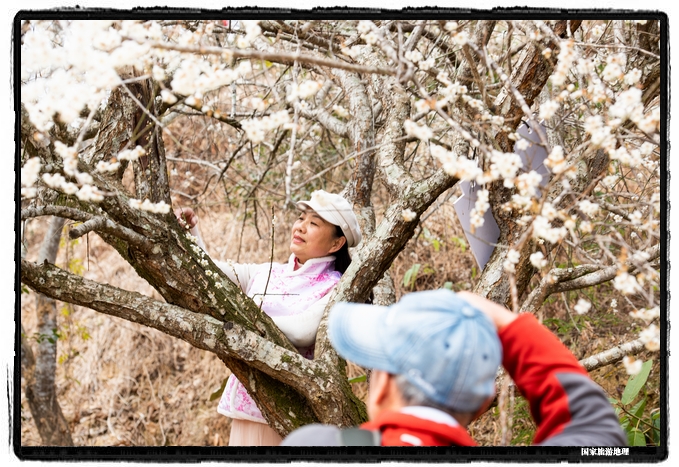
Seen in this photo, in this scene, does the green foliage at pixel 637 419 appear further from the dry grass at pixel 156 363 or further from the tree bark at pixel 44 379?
the tree bark at pixel 44 379

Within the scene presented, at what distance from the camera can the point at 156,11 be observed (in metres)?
1.43

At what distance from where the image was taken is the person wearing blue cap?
94 centimetres

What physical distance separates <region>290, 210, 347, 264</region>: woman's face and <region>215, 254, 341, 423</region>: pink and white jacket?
A: 1.0 inches

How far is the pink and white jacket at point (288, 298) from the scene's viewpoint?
6.12 ft

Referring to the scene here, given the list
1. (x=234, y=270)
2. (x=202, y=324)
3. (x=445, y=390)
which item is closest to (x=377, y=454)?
(x=445, y=390)

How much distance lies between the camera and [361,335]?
1012mm

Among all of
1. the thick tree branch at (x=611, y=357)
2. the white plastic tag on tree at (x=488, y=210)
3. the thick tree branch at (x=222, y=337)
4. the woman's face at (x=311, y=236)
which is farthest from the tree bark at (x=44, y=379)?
the thick tree branch at (x=611, y=357)

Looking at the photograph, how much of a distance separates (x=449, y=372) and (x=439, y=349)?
3 cm

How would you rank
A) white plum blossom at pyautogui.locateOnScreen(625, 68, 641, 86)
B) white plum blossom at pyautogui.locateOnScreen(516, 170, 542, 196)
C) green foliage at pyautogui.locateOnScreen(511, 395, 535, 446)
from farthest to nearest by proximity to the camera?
green foliage at pyautogui.locateOnScreen(511, 395, 535, 446), white plum blossom at pyautogui.locateOnScreen(625, 68, 641, 86), white plum blossom at pyautogui.locateOnScreen(516, 170, 542, 196)

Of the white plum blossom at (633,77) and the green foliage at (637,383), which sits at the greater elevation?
the white plum blossom at (633,77)

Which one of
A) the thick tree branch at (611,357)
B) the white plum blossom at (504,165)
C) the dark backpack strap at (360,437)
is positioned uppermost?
the white plum blossom at (504,165)

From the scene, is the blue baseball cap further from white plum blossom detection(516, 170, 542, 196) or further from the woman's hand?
the woman's hand

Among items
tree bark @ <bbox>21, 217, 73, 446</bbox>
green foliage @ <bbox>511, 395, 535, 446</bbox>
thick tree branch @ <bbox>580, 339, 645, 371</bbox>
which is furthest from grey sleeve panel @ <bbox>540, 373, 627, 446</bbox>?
tree bark @ <bbox>21, 217, 73, 446</bbox>

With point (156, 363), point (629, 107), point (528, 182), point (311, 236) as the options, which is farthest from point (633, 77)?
point (156, 363)
